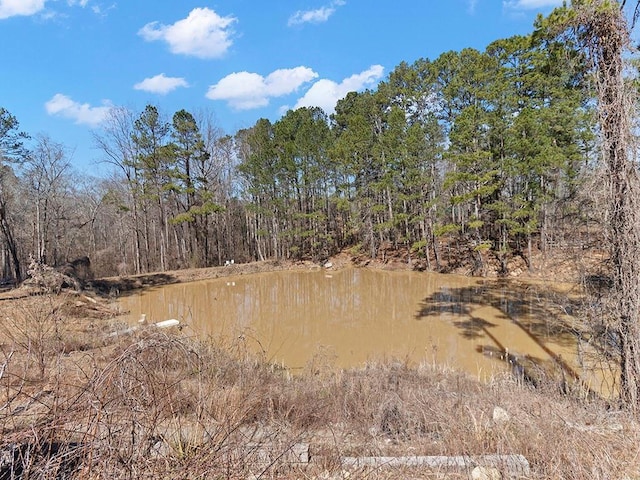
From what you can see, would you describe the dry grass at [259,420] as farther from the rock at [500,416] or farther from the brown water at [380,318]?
the brown water at [380,318]

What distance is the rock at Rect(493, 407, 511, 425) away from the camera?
3666 mm

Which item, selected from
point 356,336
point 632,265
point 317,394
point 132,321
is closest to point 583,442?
point 632,265

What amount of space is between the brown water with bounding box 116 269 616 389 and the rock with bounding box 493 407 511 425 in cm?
249

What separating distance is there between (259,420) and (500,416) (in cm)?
262

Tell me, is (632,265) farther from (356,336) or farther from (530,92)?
(530,92)

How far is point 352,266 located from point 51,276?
17.8 meters

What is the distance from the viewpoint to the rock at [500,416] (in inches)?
144

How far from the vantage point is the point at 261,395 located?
15.3 feet

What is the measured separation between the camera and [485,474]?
2.71 meters

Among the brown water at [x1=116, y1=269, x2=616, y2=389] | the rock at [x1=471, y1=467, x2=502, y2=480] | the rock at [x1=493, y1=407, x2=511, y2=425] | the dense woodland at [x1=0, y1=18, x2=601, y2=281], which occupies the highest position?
the dense woodland at [x1=0, y1=18, x2=601, y2=281]

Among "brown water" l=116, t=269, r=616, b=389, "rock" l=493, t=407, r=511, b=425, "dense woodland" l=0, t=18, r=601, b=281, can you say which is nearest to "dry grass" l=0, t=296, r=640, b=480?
"rock" l=493, t=407, r=511, b=425

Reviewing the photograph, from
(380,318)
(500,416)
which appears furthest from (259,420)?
(380,318)

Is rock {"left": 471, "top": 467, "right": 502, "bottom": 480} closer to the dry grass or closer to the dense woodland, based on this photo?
the dry grass

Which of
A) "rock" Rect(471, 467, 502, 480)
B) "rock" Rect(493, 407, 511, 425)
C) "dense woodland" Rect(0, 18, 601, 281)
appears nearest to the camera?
"rock" Rect(471, 467, 502, 480)
